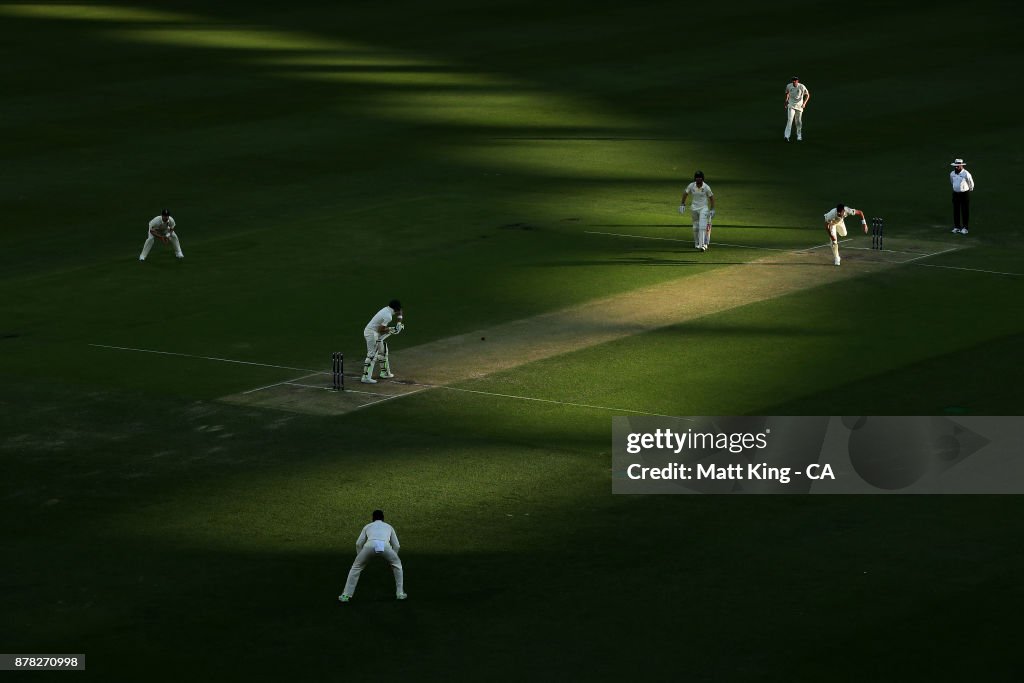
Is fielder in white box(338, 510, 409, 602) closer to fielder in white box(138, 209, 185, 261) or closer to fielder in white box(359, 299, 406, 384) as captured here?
fielder in white box(359, 299, 406, 384)

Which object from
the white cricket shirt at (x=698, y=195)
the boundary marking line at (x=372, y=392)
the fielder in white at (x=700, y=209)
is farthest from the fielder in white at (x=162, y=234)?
the white cricket shirt at (x=698, y=195)

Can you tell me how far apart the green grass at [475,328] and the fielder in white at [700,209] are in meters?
0.58

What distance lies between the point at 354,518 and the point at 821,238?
967 inches

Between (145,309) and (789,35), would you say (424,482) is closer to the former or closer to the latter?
(145,309)

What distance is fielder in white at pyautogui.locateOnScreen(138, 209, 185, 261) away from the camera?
47000 mm

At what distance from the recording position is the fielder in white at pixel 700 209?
48.2 meters

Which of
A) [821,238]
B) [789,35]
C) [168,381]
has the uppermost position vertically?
[789,35]

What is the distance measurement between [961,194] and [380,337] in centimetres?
2071

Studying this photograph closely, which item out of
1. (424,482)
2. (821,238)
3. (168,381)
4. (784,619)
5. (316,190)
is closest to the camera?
(784,619)

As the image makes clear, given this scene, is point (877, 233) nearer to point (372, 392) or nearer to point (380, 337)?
point (380, 337)

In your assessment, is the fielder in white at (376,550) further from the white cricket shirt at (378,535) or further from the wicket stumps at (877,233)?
the wicket stumps at (877,233)

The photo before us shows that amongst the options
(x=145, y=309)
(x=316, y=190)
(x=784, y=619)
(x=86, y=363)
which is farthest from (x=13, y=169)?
(x=784, y=619)

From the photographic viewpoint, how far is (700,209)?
48750mm

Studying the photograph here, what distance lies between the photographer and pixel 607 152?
203 ft
